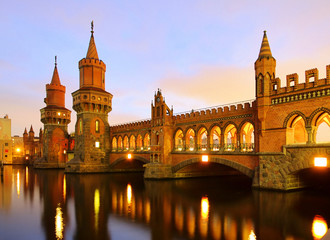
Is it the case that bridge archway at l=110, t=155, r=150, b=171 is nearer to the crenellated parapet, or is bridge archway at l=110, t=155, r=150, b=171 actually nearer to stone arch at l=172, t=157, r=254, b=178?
stone arch at l=172, t=157, r=254, b=178

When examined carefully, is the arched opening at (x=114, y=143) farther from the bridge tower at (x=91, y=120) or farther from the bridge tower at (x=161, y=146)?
the bridge tower at (x=161, y=146)

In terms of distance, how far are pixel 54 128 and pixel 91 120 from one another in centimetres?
1484

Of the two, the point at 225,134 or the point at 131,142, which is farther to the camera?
the point at 131,142

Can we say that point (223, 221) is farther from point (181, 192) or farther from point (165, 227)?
point (181, 192)

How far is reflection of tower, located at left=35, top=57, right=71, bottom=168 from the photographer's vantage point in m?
51.5

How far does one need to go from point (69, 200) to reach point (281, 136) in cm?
1651

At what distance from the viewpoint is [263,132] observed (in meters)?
21.0

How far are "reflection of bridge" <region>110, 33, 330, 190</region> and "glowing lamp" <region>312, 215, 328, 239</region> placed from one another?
19.1ft

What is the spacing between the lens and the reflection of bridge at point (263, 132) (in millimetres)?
18328

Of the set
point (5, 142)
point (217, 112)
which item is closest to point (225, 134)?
point (217, 112)

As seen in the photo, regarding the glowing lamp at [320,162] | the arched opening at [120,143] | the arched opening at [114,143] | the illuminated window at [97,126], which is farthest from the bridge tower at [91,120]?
the glowing lamp at [320,162]

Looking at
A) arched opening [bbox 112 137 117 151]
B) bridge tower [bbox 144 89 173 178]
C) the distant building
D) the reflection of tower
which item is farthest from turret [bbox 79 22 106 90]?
the distant building

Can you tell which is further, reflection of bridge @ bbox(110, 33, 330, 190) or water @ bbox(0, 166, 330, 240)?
reflection of bridge @ bbox(110, 33, 330, 190)

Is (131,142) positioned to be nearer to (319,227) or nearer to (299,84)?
(299,84)
